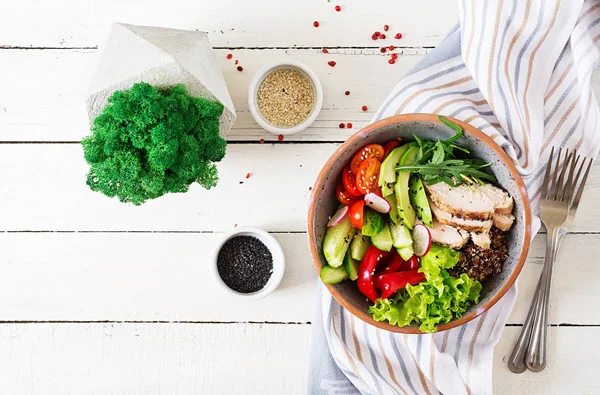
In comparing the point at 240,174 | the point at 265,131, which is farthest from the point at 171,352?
the point at 265,131

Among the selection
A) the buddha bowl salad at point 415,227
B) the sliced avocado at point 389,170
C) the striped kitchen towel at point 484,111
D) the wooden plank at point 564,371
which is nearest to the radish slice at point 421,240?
the buddha bowl salad at point 415,227

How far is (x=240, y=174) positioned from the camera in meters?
1.64

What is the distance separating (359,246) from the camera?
138 cm

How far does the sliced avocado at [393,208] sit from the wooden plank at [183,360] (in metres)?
0.47

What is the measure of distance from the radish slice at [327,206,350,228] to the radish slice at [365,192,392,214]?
0.06 m

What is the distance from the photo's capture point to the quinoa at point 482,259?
135 centimetres

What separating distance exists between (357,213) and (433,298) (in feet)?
0.81

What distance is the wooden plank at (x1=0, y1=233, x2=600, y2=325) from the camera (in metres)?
1.64

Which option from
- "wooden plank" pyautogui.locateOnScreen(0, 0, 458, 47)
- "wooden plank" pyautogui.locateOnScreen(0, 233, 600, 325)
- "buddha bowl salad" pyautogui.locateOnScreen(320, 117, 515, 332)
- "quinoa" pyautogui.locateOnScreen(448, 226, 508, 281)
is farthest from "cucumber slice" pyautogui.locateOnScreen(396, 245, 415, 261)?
"wooden plank" pyautogui.locateOnScreen(0, 0, 458, 47)

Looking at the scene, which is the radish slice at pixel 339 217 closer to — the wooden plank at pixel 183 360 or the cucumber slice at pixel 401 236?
the cucumber slice at pixel 401 236

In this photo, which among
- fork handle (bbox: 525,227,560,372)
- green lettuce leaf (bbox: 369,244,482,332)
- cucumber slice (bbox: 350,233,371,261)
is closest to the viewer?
green lettuce leaf (bbox: 369,244,482,332)

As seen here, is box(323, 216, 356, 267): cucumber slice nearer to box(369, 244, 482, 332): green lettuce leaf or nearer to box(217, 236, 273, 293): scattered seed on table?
box(369, 244, 482, 332): green lettuce leaf

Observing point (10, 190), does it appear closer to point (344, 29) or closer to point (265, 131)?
point (265, 131)

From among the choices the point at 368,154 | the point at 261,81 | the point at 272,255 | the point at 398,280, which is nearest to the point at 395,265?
the point at 398,280
